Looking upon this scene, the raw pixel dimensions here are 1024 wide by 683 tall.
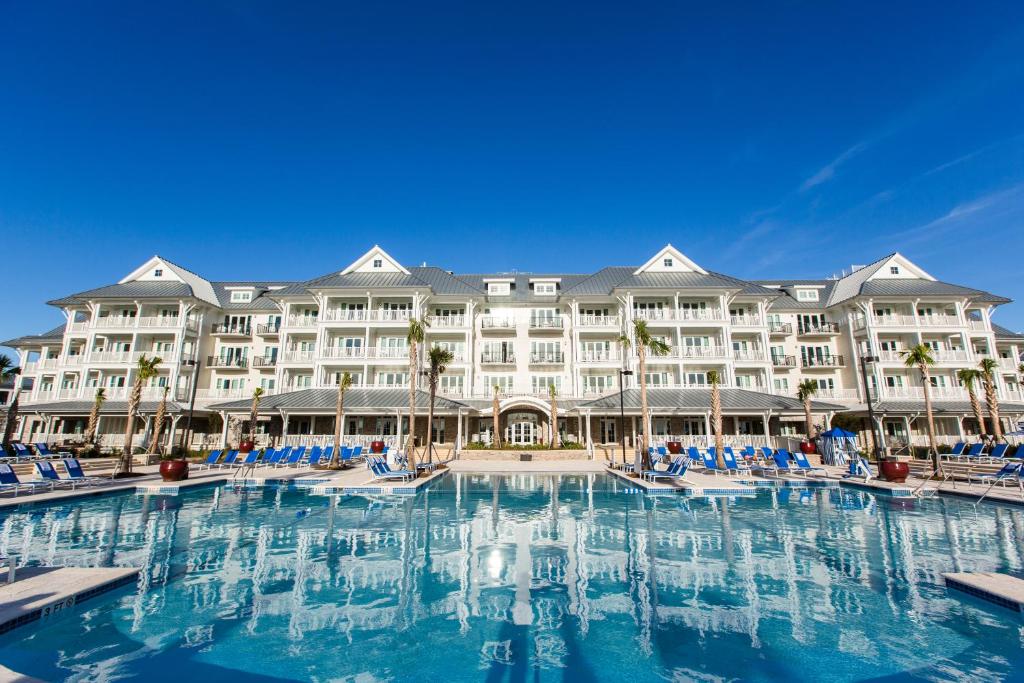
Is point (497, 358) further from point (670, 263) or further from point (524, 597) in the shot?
point (524, 597)

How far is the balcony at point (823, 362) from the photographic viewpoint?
36.3 meters

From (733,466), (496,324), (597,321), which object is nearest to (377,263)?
(496,324)

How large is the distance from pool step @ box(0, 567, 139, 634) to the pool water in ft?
0.54

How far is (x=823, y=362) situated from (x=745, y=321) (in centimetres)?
713

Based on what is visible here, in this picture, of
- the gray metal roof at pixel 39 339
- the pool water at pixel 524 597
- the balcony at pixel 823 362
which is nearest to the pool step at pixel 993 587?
the pool water at pixel 524 597

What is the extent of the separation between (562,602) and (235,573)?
5452mm

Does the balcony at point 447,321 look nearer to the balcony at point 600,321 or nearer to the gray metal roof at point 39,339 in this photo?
the balcony at point 600,321

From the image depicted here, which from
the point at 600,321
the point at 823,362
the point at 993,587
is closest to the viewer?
the point at 993,587

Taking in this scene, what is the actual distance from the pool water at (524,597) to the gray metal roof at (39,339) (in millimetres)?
36926

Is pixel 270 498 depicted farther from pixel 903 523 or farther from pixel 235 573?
pixel 903 523

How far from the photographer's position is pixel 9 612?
537 centimetres

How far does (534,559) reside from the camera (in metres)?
8.65

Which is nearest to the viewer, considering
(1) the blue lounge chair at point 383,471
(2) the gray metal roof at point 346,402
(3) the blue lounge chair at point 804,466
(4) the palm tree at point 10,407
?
(1) the blue lounge chair at point 383,471

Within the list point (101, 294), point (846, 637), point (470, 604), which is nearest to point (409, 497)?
point (470, 604)
